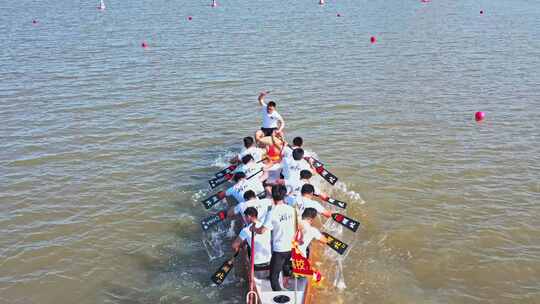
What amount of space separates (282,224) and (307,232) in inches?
52.5

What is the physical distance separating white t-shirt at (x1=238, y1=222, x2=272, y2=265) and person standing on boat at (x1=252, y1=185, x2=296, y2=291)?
10.5 inches

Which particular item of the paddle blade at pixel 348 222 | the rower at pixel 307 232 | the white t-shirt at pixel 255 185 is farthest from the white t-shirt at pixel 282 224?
the white t-shirt at pixel 255 185

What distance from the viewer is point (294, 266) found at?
9703mm

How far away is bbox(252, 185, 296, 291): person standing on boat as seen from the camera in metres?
8.95

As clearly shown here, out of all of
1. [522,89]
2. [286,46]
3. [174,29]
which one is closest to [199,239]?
[522,89]

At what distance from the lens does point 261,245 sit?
9859mm

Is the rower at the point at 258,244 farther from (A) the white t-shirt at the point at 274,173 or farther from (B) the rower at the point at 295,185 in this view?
(A) the white t-shirt at the point at 274,173

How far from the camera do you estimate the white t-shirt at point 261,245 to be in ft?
32.1

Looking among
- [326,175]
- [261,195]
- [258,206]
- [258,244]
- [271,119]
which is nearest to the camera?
[258,244]

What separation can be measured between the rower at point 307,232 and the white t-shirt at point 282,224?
2.78 ft

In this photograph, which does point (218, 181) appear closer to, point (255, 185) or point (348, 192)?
point (255, 185)

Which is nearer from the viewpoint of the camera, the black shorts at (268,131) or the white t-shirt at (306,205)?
the white t-shirt at (306,205)

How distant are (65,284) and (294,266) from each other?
5.71m

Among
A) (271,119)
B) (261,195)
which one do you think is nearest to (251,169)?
(261,195)
